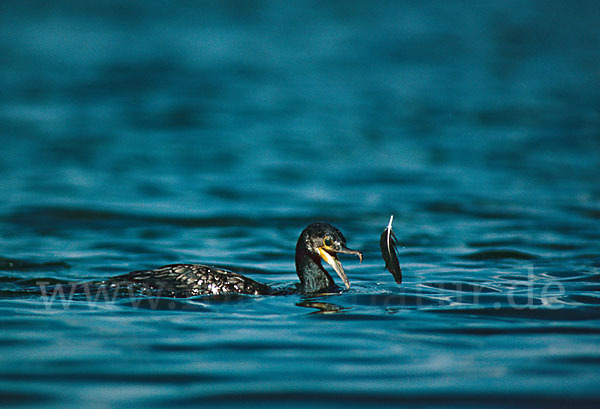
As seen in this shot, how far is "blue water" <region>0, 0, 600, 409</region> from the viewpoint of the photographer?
6.62 metres

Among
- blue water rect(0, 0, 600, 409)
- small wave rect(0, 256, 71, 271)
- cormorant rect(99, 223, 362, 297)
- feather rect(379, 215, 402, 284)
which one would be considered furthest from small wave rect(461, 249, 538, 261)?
small wave rect(0, 256, 71, 271)

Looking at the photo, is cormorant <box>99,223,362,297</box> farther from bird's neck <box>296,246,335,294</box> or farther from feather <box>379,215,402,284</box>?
feather <box>379,215,402,284</box>

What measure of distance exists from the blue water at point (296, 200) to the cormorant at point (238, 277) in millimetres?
211

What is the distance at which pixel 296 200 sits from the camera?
17.1 metres

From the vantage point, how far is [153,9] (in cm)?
4600

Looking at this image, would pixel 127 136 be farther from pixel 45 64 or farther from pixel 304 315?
pixel 304 315

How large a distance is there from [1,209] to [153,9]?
32.3 m

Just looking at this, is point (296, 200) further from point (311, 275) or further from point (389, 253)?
point (389, 253)

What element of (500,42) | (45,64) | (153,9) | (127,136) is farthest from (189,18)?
(127,136)

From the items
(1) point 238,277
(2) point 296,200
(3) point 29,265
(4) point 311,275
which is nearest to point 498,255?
(4) point 311,275

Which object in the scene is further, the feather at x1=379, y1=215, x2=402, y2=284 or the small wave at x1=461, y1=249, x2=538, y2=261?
the small wave at x1=461, y1=249, x2=538, y2=261

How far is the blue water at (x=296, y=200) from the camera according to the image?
6.62 metres

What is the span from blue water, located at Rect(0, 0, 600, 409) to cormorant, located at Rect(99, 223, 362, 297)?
8.3 inches

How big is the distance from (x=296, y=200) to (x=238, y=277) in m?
7.86
